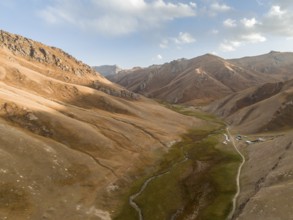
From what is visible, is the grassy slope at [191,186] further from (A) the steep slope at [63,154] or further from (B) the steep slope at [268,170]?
(A) the steep slope at [63,154]

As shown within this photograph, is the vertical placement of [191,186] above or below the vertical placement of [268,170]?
below

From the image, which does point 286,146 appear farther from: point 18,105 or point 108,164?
point 18,105

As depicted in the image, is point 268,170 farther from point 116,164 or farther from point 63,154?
point 63,154

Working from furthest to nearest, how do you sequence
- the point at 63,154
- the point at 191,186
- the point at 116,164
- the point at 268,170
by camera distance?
the point at 116,164
the point at 63,154
the point at 191,186
the point at 268,170

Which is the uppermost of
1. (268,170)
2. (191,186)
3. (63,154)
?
(268,170)

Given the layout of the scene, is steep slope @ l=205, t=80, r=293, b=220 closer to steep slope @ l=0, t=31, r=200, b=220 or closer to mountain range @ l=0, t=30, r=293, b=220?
mountain range @ l=0, t=30, r=293, b=220

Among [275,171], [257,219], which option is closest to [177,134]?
[275,171]

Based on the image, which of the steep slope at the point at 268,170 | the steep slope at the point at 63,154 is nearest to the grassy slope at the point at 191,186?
the steep slope at the point at 268,170

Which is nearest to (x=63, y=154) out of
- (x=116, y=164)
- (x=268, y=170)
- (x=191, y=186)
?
(x=116, y=164)
